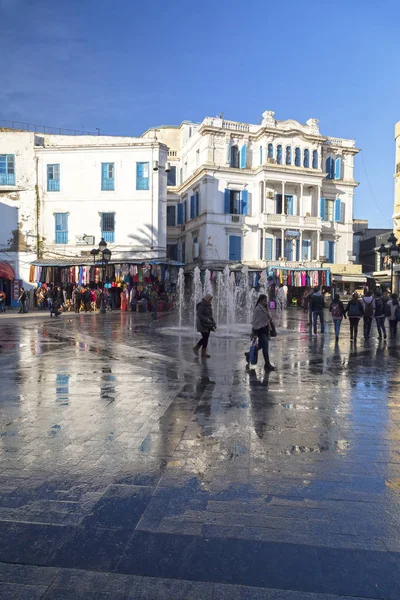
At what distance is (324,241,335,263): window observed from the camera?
129 ft

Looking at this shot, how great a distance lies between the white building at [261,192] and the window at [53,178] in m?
10.7

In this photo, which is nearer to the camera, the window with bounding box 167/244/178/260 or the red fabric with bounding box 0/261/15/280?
the red fabric with bounding box 0/261/15/280

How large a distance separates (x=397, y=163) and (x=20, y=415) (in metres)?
37.2

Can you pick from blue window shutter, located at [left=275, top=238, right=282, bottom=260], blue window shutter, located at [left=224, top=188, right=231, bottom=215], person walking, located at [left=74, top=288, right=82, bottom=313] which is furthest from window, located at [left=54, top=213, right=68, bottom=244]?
blue window shutter, located at [left=275, top=238, right=282, bottom=260]

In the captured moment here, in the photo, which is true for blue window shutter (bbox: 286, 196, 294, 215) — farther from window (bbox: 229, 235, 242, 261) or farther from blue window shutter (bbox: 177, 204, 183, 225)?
blue window shutter (bbox: 177, 204, 183, 225)

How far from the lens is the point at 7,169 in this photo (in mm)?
30281

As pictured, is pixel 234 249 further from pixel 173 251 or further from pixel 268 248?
pixel 173 251

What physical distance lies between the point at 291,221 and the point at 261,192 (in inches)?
129

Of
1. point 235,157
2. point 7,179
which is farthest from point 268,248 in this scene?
point 7,179

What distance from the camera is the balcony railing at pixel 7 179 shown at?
30.3 metres

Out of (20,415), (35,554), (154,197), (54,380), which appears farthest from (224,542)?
(154,197)

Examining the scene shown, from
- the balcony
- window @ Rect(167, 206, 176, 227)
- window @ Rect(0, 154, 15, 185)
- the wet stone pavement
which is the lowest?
the wet stone pavement

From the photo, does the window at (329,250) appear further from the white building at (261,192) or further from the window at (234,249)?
the window at (234,249)

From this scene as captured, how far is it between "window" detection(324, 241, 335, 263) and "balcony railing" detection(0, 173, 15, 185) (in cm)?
2422
